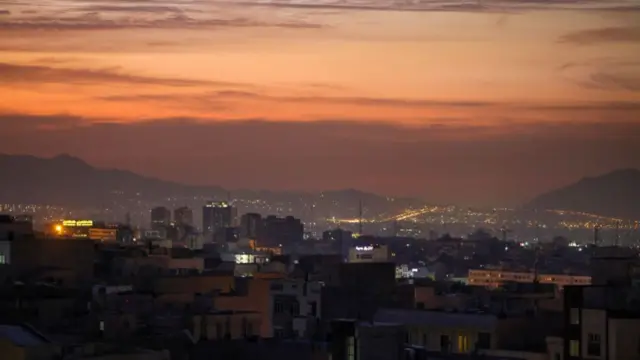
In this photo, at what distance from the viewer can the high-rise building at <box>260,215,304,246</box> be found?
368 ft

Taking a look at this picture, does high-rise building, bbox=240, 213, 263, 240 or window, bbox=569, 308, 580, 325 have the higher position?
high-rise building, bbox=240, 213, 263, 240

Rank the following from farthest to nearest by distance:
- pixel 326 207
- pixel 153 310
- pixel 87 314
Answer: pixel 326 207 < pixel 153 310 < pixel 87 314

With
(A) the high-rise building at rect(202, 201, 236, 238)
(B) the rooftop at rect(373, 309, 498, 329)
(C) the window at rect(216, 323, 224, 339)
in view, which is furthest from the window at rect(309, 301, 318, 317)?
(A) the high-rise building at rect(202, 201, 236, 238)

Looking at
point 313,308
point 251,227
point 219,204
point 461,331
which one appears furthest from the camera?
point 219,204

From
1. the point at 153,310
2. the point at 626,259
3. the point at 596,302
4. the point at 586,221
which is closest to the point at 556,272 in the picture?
the point at 626,259

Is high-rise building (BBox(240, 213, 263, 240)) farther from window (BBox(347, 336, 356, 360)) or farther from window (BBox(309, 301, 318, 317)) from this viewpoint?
window (BBox(347, 336, 356, 360))

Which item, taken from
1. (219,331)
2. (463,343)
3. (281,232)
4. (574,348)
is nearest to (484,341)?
(463,343)

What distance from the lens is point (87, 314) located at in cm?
3591

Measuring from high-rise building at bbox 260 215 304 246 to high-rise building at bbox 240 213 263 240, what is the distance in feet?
1.42

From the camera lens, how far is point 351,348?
2673cm

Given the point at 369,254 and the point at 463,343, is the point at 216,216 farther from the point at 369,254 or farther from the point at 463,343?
the point at 463,343

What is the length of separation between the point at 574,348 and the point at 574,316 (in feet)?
1.65

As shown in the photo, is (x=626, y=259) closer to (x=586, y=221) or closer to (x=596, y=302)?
(x=596, y=302)

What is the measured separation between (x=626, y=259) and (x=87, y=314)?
43.9ft
